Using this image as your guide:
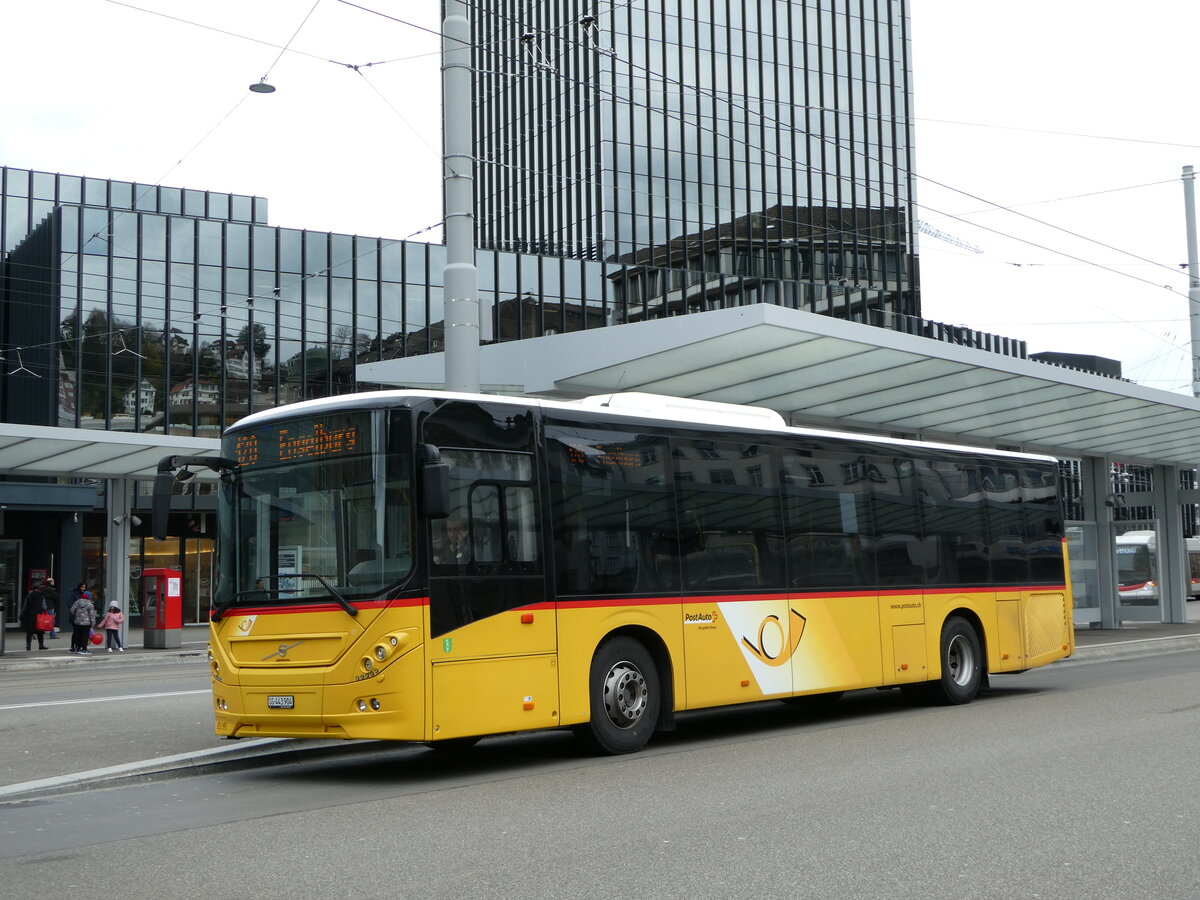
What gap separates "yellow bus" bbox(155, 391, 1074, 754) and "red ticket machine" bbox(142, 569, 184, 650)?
21.6m

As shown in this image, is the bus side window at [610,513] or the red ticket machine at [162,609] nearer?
the bus side window at [610,513]

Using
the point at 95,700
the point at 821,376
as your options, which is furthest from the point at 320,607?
the point at 821,376

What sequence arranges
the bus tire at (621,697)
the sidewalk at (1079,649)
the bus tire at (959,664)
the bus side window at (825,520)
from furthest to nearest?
the sidewalk at (1079,649)
the bus tire at (959,664)
the bus side window at (825,520)
the bus tire at (621,697)

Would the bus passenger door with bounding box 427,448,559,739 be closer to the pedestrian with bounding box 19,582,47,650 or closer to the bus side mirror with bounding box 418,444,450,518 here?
the bus side mirror with bounding box 418,444,450,518

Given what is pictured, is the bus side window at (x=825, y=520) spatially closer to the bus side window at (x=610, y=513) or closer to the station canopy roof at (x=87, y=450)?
the bus side window at (x=610, y=513)

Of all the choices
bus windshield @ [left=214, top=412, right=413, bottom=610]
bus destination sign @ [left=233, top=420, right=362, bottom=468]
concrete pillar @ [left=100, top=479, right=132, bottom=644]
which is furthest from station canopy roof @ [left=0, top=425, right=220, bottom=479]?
bus windshield @ [left=214, top=412, right=413, bottom=610]

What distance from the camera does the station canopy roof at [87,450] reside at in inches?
957

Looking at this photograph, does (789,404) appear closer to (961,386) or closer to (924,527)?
(961,386)

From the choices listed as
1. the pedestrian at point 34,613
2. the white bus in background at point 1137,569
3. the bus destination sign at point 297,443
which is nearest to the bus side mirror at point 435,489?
the bus destination sign at point 297,443

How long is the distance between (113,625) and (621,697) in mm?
21462

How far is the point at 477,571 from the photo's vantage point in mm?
10164

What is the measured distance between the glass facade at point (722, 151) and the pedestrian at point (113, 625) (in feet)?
127

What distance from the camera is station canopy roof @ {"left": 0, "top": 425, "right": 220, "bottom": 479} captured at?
24.3m

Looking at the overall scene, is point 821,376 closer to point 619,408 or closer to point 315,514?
point 619,408
